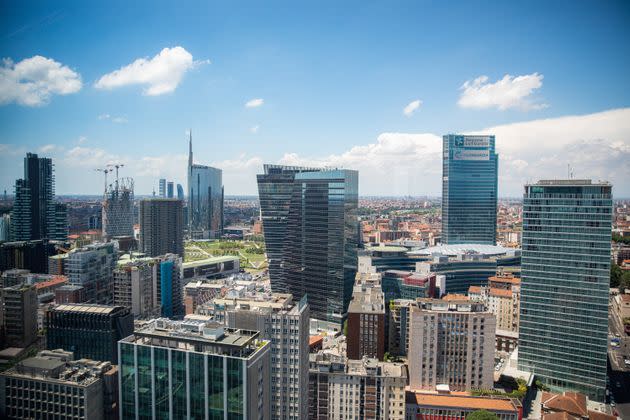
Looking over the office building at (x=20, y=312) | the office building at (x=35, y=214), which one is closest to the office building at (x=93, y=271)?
the office building at (x=35, y=214)

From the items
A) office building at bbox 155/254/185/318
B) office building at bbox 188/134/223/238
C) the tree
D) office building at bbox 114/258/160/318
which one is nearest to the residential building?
the tree

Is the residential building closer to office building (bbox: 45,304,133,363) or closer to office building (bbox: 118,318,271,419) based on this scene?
office building (bbox: 118,318,271,419)

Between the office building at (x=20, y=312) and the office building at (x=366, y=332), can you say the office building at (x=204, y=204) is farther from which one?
the office building at (x=366, y=332)

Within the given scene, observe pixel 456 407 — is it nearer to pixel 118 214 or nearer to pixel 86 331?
pixel 86 331

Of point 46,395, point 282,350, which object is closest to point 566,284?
point 282,350

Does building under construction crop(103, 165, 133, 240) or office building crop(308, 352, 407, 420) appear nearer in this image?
office building crop(308, 352, 407, 420)

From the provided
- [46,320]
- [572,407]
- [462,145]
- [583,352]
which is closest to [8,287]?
[46,320]
